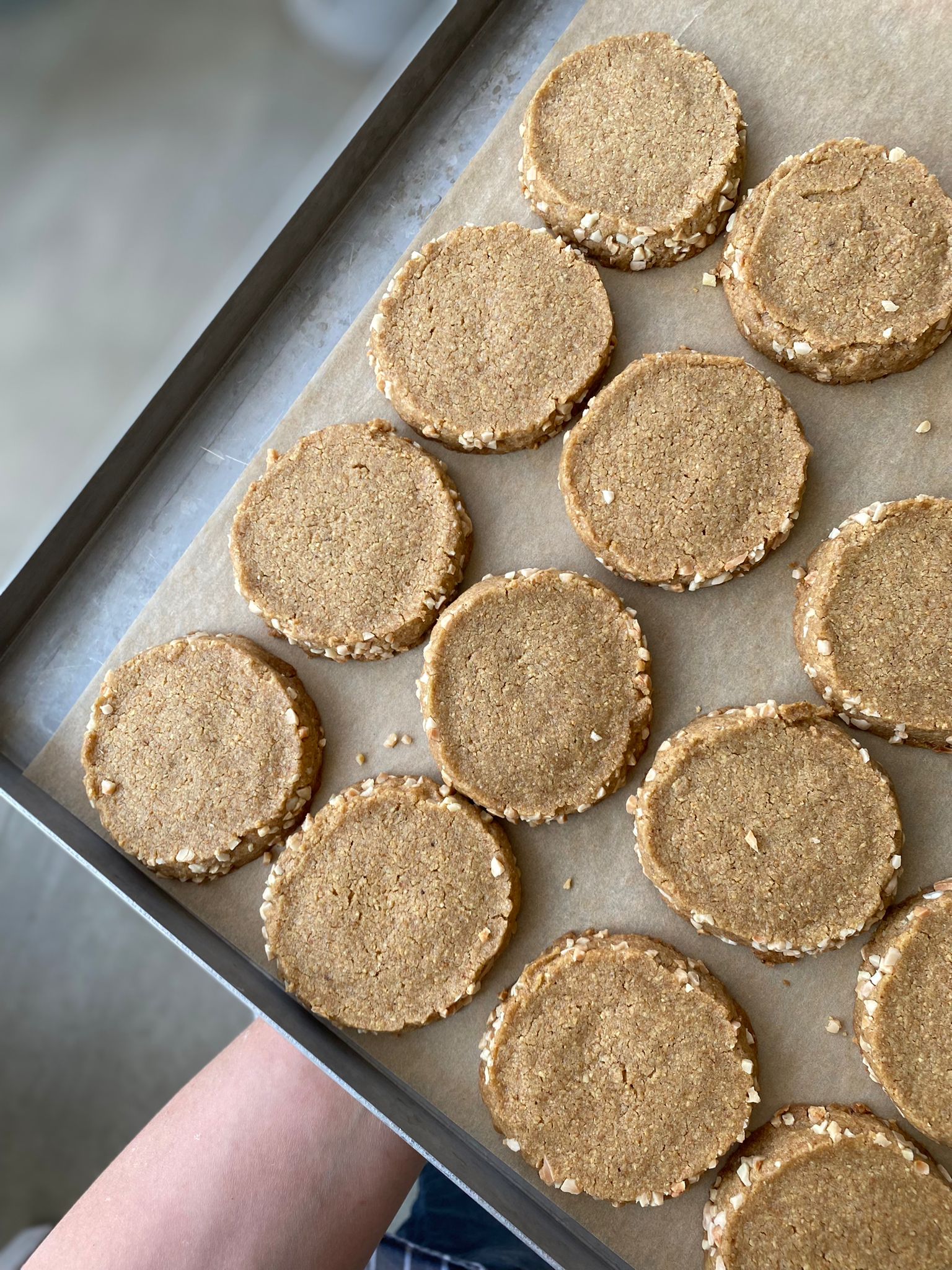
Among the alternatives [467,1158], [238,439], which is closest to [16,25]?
[238,439]

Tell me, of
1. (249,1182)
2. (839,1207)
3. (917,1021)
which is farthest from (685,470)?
(249,1182)

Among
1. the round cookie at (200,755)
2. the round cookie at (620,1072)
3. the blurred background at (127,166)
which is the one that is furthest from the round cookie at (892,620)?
the blurred background at (127,166)

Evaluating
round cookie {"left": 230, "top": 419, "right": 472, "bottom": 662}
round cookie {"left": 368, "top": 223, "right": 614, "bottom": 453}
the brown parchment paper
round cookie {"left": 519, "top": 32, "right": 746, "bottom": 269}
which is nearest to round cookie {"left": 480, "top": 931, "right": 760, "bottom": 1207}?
the brown parchment paper

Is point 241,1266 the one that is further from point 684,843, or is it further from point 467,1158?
point 684,843

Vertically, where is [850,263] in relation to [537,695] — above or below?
above

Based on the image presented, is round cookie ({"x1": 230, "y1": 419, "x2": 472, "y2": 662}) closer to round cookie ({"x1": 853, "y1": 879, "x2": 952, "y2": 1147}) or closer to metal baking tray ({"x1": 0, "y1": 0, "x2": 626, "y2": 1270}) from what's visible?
metal baking tray ({"x1": 0, "y1": 0, "x2": 626, "y2": 1270})

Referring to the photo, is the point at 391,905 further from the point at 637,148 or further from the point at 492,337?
the point at 637,148
